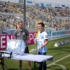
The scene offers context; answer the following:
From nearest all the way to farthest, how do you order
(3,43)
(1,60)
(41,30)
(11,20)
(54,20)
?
(1,60) < (41,30) < (3,43) < (11,20) < (54,20)

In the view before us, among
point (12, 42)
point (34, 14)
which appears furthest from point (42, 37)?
point (34, 14)

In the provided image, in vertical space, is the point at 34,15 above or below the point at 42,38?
above

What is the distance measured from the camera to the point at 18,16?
16406 millimetres

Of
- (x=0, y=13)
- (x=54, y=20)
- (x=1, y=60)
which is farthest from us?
(x=54, y=20)

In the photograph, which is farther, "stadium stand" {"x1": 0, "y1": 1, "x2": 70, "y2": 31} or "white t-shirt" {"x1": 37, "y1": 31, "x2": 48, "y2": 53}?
"stadium stand" {"x1": 0, "y1": 1, "x2": 70, "y2": 31}

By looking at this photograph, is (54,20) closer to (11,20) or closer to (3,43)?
(11,20)

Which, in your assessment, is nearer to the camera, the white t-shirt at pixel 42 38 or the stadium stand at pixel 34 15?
the white t-shirt at pixel 42 38

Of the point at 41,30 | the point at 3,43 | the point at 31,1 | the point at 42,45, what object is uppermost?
the point at 31,1

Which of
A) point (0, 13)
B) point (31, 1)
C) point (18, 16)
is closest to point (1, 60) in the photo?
point (0, 13)

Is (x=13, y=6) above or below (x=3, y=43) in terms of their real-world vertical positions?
above

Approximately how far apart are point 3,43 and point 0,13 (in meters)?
3.54

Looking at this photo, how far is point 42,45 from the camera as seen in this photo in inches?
252

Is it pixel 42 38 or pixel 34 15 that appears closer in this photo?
pixel 42 38

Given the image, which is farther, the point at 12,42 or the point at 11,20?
the point at 11,20
